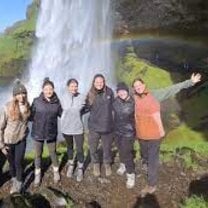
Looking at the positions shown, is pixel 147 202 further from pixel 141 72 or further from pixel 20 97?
pixel 141 72

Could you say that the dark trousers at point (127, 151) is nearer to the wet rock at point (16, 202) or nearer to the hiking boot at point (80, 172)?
the hiking boot at point (80, 172)

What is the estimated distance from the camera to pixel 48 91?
11844 mm

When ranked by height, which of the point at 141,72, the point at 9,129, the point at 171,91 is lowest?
the point at 9,129

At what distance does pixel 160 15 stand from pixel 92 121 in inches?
978

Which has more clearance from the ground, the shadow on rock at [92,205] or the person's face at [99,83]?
the person's face at [99,83]

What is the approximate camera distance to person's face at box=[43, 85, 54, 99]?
11.8m

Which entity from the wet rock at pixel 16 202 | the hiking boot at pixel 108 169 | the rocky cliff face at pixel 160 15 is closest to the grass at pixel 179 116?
the hiking boot at pixel 108 169

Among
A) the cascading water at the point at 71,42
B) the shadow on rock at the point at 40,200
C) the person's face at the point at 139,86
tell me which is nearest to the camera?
the shadow on rock at the point at 40,200

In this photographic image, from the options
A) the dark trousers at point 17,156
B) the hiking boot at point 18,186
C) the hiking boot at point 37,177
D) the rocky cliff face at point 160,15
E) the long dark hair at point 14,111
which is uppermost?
the rocky cliff face at point 160,15

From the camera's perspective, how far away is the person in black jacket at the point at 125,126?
1209 centimetres

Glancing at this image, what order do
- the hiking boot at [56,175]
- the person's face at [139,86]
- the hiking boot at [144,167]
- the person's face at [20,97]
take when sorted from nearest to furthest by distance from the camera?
the person's face at [20,97] → the person's face at [139,86] → the hiking boot at [56,175] → the hiking boot at [144,167]

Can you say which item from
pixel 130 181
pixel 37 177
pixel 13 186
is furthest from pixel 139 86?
pixel 13 186

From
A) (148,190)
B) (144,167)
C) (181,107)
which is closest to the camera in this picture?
(148,190)

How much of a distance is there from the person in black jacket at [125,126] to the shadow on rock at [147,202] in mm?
673
